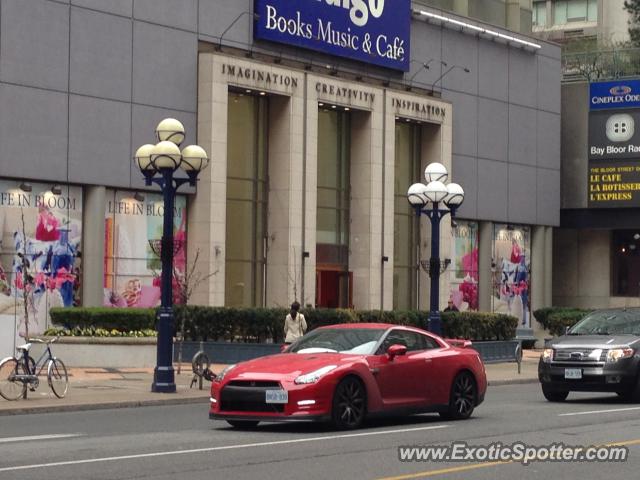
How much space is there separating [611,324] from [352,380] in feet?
28.4

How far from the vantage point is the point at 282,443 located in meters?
16.5

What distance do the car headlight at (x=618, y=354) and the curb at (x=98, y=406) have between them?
23.6 ft

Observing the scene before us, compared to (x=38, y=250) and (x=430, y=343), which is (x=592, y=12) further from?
(x=430, y=343)

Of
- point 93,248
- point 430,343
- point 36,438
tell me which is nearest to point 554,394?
point 430,343

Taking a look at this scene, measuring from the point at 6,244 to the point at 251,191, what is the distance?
1068cm

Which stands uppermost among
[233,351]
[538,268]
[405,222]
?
[405,222]

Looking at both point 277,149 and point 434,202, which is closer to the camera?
point 434,202

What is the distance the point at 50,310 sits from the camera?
36.6 m

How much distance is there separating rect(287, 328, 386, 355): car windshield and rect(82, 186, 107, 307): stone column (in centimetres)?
2079

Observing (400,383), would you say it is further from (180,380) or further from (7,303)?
(7,303)

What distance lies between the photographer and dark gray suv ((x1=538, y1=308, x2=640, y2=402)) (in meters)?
24.0

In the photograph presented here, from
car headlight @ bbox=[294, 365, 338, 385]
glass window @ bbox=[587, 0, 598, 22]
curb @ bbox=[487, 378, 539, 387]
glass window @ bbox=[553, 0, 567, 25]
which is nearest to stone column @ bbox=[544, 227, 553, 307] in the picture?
curb @ bbox=[487, 378, 539, 387]

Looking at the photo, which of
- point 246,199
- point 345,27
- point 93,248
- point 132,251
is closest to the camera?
point 93,248

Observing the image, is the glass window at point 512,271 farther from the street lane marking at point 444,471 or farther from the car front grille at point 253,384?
the street lane marking at point 444,471
